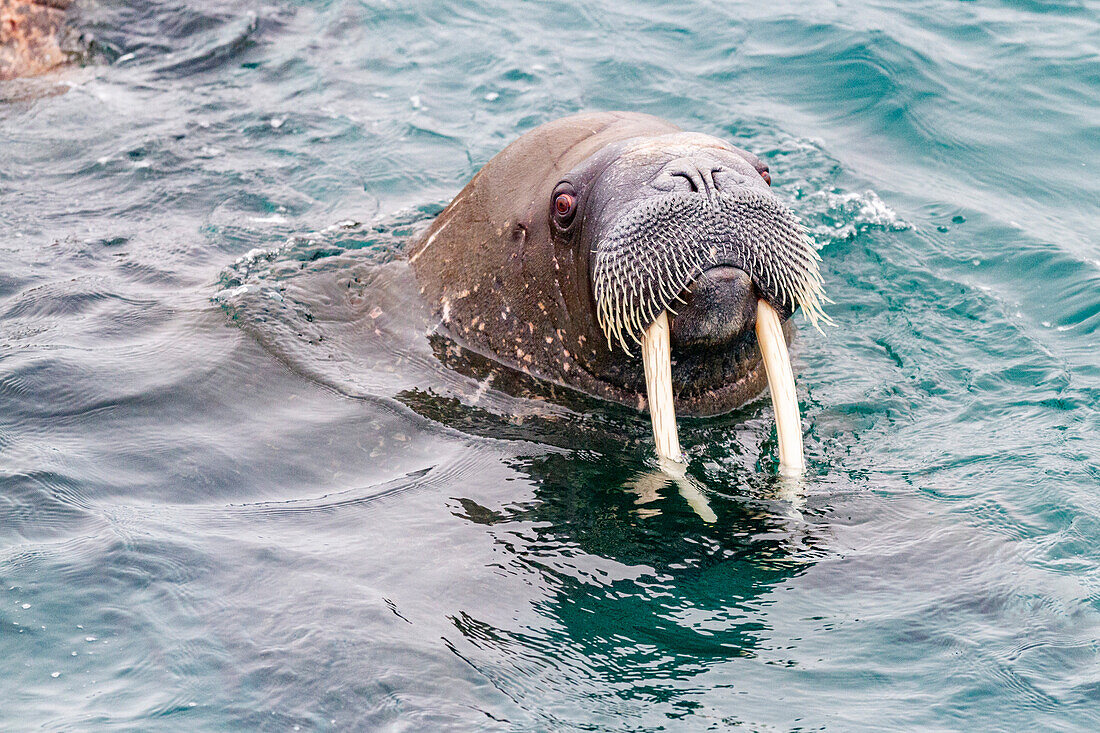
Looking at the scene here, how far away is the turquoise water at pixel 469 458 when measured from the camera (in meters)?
4.43

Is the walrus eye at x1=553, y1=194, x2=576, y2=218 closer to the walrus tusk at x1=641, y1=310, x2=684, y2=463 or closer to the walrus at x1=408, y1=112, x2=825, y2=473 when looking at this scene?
the walrus at x1=408, y1=112, x2=825, y2=473

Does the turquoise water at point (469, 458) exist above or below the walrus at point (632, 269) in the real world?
below

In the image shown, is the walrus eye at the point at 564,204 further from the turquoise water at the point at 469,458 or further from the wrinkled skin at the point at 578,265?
the turquoise water at the point at 469,458

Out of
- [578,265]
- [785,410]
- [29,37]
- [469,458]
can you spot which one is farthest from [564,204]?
[29,37]

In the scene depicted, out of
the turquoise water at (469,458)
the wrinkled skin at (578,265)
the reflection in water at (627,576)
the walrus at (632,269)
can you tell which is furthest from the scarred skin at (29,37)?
the reflection in water at (627,576)

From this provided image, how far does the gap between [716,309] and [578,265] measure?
822mm

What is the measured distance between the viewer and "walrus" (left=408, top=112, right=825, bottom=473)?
5309 millimetres

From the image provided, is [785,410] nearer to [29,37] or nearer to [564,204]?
[564,204]

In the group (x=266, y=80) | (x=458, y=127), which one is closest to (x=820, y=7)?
(x=458, y=127)

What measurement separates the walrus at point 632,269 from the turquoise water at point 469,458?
0.97 ft

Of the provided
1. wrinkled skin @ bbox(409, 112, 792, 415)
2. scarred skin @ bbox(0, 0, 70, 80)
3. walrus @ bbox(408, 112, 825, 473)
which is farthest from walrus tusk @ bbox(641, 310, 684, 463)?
scarred skin @ bbox(0, 0, 70, 80)

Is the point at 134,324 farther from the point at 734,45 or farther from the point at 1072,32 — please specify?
the point at 1072,32

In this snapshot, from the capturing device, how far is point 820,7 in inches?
531

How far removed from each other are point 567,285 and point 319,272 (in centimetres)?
213
